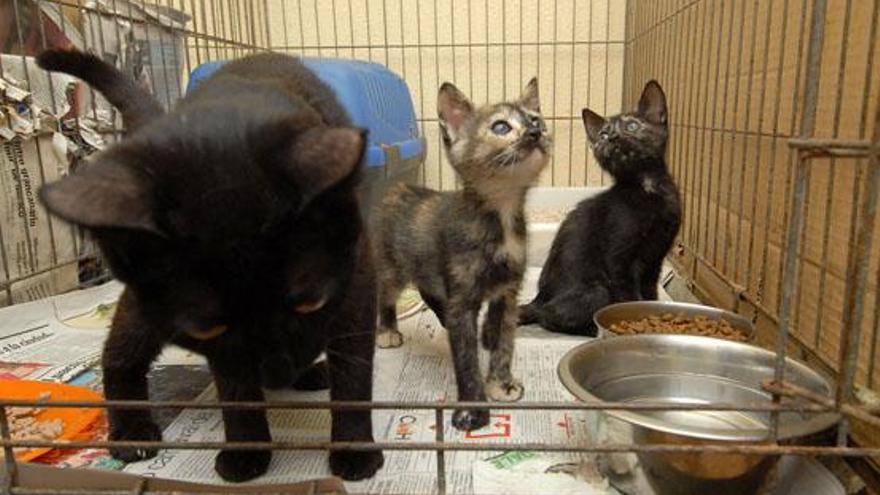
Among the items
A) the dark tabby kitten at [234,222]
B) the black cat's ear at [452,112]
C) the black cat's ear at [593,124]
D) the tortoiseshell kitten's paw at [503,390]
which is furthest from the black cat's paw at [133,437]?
the black cat's ear at [593,124]

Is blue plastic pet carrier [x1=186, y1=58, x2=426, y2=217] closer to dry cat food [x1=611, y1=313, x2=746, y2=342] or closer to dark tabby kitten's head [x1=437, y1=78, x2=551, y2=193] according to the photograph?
dark tabby kitten's head [x1=437, y1=78, x2=551, y2=193]

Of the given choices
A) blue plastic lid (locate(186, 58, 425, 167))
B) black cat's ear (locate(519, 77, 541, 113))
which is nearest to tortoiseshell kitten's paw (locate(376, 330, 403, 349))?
blue plastic lid (locate(186, 58, 425, 167))

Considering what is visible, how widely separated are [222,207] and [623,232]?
4.63 feet

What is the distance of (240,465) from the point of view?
1.18 m

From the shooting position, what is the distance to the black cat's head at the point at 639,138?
6.15ft

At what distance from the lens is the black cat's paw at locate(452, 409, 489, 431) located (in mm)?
1360

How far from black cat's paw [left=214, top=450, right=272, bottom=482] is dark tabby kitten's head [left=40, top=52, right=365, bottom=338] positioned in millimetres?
517

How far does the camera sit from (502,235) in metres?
1.48

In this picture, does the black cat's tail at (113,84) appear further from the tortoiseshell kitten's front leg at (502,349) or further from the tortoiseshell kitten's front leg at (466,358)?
the tortoiseshell kitten's front leg at (502,349)

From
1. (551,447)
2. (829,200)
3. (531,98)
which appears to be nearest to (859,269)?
(551,447)

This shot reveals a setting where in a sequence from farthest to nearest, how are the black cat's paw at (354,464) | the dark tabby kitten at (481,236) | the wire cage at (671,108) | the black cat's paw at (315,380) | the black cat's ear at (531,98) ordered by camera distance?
the black cat's ear at (531,98) → the black cat's paw at (315,380) → the dark tabby kitten at (481,236) → the black cat's paw at (354,464) → the wire cage at (671,108)

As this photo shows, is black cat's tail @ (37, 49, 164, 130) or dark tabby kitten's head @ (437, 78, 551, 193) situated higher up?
black cat's tail @ (37, 49, 164, 130)

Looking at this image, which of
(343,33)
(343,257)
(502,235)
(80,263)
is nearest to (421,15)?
(343,33)

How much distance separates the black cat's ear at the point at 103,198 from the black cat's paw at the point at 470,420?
34.1 inches
